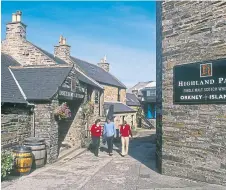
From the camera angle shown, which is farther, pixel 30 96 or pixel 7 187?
pixel 30 96

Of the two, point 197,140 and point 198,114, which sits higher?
point 198,114

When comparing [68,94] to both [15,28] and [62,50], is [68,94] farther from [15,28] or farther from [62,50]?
[62,50]

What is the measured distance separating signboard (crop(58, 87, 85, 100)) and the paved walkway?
2747mm

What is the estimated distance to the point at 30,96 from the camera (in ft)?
33.5

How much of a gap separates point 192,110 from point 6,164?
18.9 feet

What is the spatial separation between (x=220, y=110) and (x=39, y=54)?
11957 mm

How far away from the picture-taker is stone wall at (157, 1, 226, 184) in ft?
23.1

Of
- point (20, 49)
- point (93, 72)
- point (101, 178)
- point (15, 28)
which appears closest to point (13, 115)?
point (101, 178)

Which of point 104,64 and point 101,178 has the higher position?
point 104,64

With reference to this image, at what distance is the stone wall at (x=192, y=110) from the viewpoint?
704 cm

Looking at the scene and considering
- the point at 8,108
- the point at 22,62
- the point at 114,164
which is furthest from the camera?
the point at 22,62

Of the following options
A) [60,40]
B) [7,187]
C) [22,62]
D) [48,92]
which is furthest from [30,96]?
[60,40]

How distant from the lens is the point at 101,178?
7.97m

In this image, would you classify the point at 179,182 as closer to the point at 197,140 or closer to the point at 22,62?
the point at 197,140
